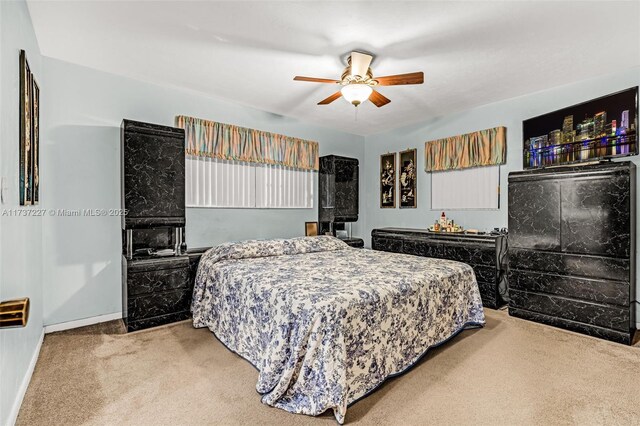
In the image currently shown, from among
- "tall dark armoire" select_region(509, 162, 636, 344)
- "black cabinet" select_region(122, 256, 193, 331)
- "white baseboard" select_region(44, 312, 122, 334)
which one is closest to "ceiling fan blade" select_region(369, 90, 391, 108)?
"tall dark armoire" select_region(509, 162, 636, 344)

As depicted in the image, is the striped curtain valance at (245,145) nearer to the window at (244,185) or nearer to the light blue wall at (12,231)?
the window at (244,185)

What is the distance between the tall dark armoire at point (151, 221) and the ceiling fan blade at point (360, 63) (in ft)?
6.67

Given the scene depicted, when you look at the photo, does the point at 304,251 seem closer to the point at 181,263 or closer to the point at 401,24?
the point at 181,263

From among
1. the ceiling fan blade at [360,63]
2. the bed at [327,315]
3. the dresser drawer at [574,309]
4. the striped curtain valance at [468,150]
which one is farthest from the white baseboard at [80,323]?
the striped curtain valance at [468,150]

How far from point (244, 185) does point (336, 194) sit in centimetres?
A: 156

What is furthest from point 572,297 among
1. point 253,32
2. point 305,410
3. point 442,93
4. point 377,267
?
point 253,32

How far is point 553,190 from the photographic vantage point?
3398mm

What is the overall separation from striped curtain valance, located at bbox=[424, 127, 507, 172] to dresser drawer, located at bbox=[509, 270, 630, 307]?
1601mm

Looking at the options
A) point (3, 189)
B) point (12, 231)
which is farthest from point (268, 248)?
point (3, 189)

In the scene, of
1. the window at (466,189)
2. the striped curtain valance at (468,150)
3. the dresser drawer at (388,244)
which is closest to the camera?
the striped curtain valance at (468,150)

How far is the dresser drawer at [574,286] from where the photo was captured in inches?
117

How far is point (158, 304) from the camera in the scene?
3289mm

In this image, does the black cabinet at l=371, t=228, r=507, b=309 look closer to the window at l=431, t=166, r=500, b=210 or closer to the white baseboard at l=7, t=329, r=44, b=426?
the window at l=431, t=166, r=500, b=210

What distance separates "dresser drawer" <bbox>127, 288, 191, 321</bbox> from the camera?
10.3ft
